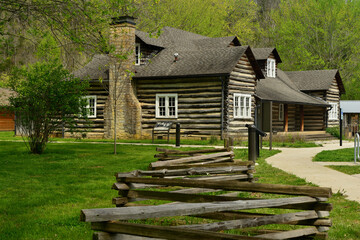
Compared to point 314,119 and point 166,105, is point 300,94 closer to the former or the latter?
point 314,119

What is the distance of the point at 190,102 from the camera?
1113 inches

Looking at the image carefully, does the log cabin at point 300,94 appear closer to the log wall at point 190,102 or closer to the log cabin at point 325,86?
the log cabin at point 325,86

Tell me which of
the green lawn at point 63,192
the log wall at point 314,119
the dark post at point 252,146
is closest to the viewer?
the green lawn at point 63,192

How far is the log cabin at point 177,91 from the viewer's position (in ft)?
90.2

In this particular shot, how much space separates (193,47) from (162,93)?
297 inches

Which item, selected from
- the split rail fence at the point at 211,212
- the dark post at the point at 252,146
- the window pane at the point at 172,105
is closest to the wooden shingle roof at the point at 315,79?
the window pane at the point at 172,105

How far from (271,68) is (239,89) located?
10.6 m

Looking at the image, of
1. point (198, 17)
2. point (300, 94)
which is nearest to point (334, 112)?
point (300, 94)

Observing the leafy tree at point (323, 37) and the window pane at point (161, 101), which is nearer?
the window pane at point (161, 101)

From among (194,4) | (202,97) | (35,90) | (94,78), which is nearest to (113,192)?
(35,90)

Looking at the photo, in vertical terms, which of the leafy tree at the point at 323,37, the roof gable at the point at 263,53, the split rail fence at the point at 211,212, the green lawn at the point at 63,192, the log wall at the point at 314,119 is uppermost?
the leafy tree at the point at 323,37

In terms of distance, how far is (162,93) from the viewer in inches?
1147

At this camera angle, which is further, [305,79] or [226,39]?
[305,79]

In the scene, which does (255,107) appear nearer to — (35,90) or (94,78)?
(94,78)
